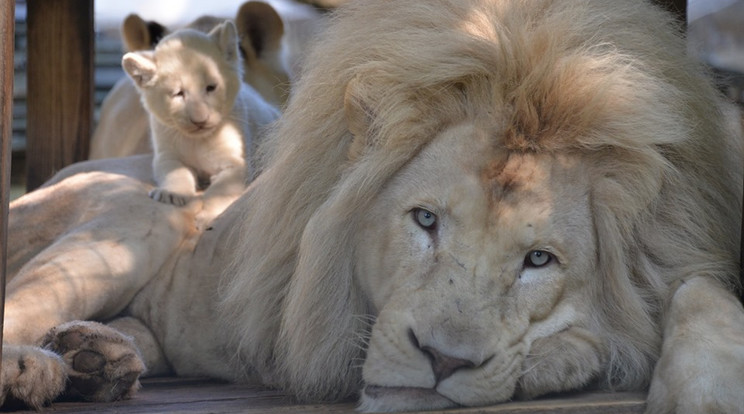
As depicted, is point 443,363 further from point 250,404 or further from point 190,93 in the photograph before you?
point 190,93

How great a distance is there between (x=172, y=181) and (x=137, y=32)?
75.4 inches

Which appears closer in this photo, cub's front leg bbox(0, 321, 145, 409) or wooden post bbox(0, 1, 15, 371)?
wooden post bbox(0, 1, 15, 371)

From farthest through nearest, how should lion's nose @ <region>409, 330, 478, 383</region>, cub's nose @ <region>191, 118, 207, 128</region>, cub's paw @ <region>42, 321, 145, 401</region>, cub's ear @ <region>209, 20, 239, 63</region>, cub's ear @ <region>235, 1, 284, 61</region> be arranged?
cub's ear @ <region>235, 1, 284, 61</region>, cub's ear @ <region>209, 20, 239, 63</region>, cub's nose @ <region>191, 118, 207, 128</region>, cub's paw @ <region>42, 321, 145, 401</region>, lion's nose @ <region>409, 330, 478, 383</region>

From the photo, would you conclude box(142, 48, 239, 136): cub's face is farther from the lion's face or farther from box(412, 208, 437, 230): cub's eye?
box(412, 208, 437, 230): cub's eye

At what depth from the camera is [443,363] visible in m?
2.17

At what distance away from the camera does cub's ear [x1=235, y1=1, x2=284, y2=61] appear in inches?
209

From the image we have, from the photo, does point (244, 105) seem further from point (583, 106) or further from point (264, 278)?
point (583, 106)

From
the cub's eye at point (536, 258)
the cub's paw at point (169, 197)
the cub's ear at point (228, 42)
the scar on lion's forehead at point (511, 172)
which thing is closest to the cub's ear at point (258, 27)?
the cub's ear at point (228, 42)

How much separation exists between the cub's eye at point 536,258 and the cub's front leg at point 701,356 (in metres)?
0.30

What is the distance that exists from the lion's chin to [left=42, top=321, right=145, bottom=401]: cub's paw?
617 mm

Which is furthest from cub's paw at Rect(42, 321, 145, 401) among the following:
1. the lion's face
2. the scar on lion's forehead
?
the scar on lion's forehead

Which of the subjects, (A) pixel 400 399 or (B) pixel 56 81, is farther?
(B) pixel 56 81

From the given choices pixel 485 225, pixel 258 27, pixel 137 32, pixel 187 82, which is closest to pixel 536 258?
pixel 485 225

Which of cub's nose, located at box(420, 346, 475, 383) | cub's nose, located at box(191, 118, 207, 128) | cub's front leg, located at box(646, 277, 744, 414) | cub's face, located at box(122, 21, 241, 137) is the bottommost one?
cub's nose, located at box(420, 346, 475, 383)
